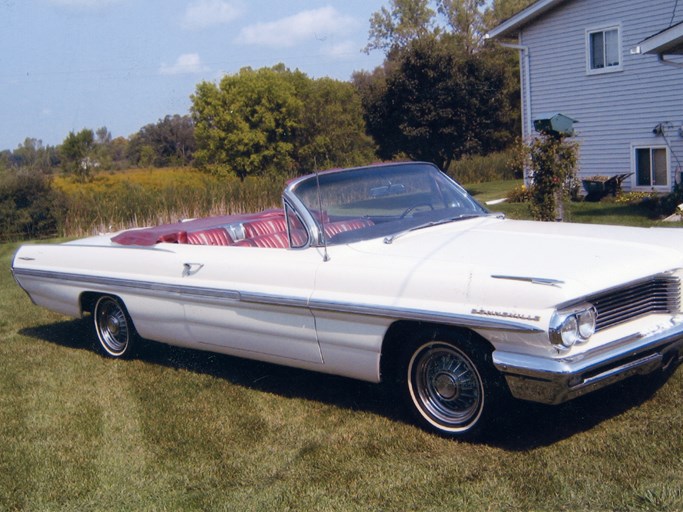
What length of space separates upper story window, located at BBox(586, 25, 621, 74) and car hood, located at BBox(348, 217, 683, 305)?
15.4m

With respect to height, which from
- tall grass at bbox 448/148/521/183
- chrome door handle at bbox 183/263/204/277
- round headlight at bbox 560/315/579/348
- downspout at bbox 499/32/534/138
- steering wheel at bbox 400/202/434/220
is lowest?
tall grass at bbox 448/148/521/183

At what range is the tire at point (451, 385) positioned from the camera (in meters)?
4.55

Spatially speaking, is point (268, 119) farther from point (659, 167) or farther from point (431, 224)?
point (431, 224)

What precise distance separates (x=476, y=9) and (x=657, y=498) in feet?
183

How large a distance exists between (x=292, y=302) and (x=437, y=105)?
22.6 meters

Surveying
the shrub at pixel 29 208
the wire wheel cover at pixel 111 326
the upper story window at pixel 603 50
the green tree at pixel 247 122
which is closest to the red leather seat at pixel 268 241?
the wire wheel cover at pixel 111 326

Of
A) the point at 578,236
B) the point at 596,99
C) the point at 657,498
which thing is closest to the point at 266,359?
the point at 578,236

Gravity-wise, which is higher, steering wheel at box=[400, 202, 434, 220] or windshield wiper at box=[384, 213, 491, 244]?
steering wheel at box=[400, 202, 434, 220]

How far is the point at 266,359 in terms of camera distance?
5723 millimetres

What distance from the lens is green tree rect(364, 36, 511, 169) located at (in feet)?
88.9

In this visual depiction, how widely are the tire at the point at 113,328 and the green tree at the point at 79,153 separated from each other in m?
23.0

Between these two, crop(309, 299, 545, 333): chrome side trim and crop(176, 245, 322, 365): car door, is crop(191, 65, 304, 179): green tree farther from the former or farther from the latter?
crop(309, 299, 545, 333): chrome side trim

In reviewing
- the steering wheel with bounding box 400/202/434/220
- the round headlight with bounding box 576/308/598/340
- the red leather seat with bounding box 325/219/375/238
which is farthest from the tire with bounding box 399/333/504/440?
the steering wheel with bounding box 400/202/434/220

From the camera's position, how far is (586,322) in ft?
14.0
